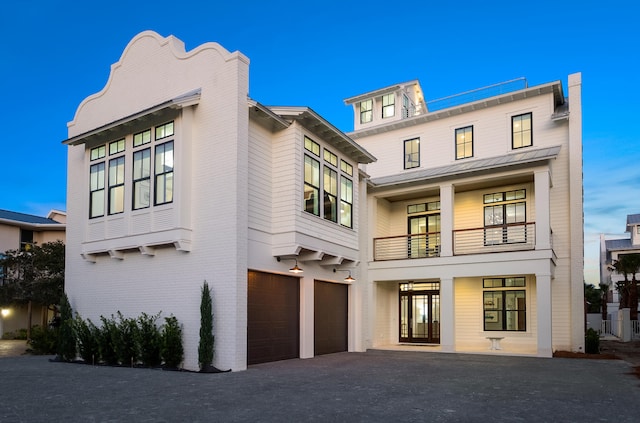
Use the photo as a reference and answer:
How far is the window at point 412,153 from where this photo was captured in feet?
78.1

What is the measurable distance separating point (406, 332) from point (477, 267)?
527 centimetres

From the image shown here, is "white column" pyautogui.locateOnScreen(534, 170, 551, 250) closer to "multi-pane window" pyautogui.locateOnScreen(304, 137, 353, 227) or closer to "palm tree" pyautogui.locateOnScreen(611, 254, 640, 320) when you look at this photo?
"multi-pane window" pyautogui.locateOnScreen(304, 137, 353, 227)

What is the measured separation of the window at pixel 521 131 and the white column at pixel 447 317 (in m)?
6.19

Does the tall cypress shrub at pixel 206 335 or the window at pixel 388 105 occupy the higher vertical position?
the window at pixel 388 105

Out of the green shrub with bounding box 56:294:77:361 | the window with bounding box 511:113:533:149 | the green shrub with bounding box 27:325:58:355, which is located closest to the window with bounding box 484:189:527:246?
the window with bounding box 511:113:533:149

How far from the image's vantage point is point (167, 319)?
14.1 metres

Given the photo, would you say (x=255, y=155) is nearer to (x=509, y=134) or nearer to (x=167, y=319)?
(x=167, y=319)

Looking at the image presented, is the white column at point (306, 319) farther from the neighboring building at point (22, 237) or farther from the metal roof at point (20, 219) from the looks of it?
the metal roof at point (20, 219)

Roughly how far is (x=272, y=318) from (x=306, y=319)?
5.24ft

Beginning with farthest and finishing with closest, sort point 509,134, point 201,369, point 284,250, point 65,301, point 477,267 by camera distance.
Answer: point 509,134 < point 477,267 < point 65,301 < point 284,250 < point 201,369

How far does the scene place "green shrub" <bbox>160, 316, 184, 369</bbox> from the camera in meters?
13.7

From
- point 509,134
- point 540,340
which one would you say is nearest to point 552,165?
point 509,134

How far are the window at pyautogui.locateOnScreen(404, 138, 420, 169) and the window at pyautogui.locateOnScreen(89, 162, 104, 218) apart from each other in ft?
42.1

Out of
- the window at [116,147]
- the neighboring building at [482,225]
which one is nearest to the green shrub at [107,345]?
the window at [116,147]
